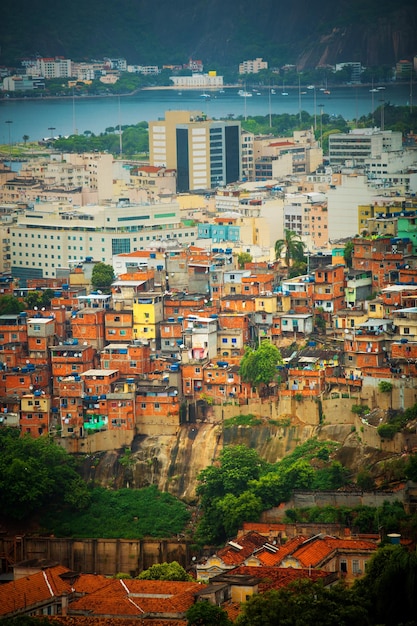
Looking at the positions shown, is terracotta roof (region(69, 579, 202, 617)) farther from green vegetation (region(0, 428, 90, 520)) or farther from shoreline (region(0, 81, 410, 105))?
shoreline (region(0, 81, 410, 105))

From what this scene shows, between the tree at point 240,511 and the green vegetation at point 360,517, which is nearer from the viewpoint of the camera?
the green vegetation at point 360,517

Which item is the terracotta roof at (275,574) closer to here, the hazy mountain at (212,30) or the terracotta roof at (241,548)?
the terracotta roof at (241,548)

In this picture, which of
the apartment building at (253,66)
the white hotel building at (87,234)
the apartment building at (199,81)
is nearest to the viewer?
the white hotel building at (87,234)

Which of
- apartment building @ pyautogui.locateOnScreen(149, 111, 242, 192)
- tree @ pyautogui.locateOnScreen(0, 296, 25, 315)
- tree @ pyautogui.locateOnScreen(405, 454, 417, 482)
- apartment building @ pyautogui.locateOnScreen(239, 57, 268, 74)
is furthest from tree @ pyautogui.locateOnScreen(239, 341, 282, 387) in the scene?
apartment building @ pyautogui.locateOnScreen(239, 57, 268, 74)

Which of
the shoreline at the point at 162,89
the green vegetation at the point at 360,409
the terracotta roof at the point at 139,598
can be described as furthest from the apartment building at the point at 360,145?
the shoreline at the point at 162,89

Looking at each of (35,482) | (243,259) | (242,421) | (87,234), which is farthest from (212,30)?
(35,482)

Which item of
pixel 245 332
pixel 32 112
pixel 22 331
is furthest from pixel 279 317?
pixel 32 112
